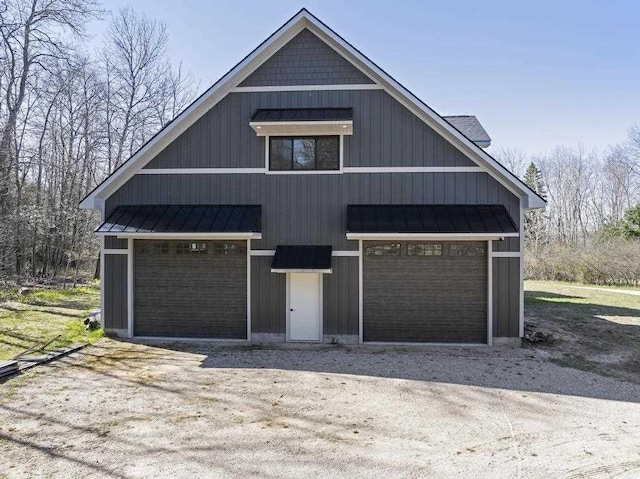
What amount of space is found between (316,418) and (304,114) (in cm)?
744

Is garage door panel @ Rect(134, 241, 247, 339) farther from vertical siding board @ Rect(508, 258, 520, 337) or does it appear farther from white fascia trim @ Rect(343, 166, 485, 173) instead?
A: vertical siding board @ Rect(508, 258, 520, 337)

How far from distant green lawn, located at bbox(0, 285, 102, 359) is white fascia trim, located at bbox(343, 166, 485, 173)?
8.32 meters

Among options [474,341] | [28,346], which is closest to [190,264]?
[28,346]

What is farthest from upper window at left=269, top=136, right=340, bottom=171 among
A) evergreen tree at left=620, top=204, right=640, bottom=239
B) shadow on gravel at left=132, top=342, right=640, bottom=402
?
evergreen tree at left=620, top=204, right=640, bottom=239

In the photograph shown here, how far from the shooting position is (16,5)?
17.1 m

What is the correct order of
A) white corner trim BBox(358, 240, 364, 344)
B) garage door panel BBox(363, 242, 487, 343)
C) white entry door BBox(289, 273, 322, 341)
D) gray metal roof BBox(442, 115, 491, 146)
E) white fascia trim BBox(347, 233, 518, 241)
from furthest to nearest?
gray metal roof BBox(442, 115, 491, 146) < white entry door BBox(289, 273, 322, 341) < white corner trim BBox(358, 240, 364, 344) < garage door panel BBox(363, 242, 487, 343) < white fascia trim BBox(347, 233, 518, 241)

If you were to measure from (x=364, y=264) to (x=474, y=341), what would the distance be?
3.46 metres

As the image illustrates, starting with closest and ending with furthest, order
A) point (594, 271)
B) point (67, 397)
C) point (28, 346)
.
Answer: point (67, 397) < point (28, 346) < point (594, 271)

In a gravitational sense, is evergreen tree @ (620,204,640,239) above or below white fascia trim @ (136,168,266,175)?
below

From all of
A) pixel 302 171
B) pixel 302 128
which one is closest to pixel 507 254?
pixel 302 171

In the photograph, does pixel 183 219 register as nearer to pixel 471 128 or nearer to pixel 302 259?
pixel 302 259

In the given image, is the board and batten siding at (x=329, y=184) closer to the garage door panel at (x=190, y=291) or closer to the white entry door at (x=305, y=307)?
the white entry door at (x=305, y=307)

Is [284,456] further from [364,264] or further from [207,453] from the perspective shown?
[364,264]

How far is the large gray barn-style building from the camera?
10172mm
